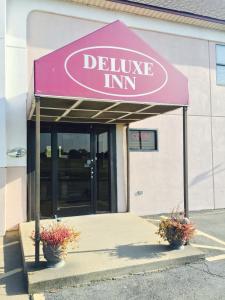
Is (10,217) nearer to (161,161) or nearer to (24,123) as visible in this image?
(24,123)

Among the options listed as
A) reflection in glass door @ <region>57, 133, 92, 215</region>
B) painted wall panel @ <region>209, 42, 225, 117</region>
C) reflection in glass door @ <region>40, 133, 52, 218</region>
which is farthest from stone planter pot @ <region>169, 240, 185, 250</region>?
painted wall panel @ <region>209, 42, 225, 117</region>

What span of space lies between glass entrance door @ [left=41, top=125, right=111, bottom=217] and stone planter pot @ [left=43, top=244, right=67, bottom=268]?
11.2 feet

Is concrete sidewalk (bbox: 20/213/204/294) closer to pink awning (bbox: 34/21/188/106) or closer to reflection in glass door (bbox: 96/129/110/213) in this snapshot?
reflection in glass door (bbox: 96/129/110/213)

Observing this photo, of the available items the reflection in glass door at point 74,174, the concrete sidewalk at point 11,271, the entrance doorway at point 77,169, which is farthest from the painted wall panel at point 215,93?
the concrete sidewalk at point 11,271

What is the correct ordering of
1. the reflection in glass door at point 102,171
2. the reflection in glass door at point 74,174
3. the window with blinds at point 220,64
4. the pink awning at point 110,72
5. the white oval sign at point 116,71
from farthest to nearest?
the window with blinds at point 220,64 → the reflection in glass door at point 102,171 → the reflection in glass door at point 74,174 → the white oval sign at point 116,71 → the pink awning at point 110,72

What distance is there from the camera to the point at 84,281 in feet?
14.3

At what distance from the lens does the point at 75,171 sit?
827 centimetres

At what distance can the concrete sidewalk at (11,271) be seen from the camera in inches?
163

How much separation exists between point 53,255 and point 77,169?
12.9ft

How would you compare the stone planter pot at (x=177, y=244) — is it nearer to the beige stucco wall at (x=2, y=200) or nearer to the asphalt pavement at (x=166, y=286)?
the asphalt pavement at (x=166, y=286)

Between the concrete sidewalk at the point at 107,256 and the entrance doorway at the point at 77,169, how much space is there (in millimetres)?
1218

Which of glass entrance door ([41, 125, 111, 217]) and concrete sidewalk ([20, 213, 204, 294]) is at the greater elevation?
glass entrance door ([41, 125, 111, 217])

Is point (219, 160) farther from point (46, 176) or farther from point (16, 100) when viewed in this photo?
point (16, 100)

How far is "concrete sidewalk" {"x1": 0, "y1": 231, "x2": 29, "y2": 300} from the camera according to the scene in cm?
413
